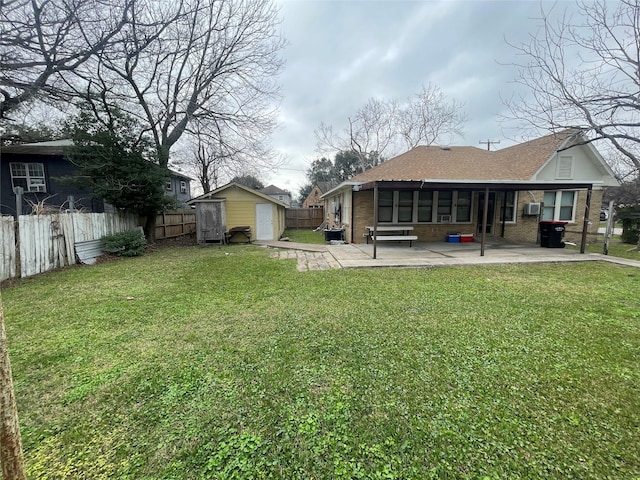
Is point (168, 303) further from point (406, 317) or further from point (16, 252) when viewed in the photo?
point (16, 252)

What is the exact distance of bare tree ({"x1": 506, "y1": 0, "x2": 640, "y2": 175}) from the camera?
28.8ft

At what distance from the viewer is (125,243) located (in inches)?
386

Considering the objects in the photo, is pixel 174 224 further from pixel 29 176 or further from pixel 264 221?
pixel 29 176

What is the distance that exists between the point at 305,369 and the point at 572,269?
7952 millimetres

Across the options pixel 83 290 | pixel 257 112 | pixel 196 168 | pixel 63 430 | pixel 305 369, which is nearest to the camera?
pixel 63 430

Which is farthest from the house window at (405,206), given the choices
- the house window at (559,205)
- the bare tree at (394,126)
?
the bare tree at (394,126)

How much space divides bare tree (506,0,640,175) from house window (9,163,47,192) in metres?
21.0

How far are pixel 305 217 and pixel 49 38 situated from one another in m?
17.3

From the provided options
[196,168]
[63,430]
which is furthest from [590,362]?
[196,168]

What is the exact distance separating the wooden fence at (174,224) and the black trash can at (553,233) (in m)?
16.6

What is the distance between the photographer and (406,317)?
4113 millimetres

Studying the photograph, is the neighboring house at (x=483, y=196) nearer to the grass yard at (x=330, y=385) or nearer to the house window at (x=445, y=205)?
the house window at (x=445, y=205)

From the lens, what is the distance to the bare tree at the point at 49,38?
906cm

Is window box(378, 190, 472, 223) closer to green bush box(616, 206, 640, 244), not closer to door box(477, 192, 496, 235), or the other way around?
door box(477, 192, 496, 235)
